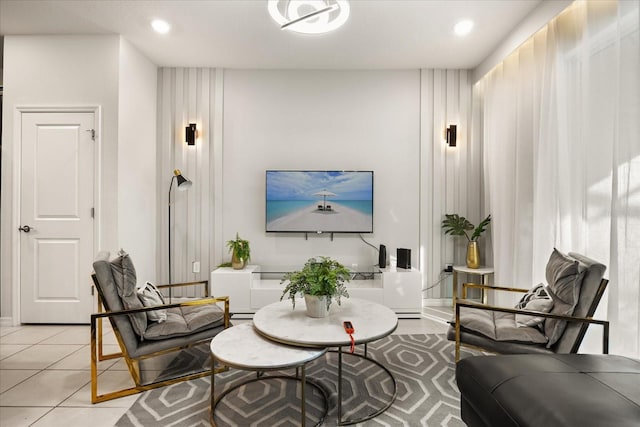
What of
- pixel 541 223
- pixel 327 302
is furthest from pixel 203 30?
pixel 541 223

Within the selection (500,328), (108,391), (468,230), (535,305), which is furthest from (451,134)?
(108,391)

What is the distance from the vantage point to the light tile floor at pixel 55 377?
1896mm

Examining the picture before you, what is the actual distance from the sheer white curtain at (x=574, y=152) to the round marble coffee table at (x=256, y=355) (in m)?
1.94

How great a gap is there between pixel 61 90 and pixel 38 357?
249cm

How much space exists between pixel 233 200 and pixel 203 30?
184cm

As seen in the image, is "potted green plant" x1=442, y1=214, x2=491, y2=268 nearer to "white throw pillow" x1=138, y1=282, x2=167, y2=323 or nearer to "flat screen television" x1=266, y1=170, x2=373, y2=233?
"flat screen television" x1=266, y1=170, x2=373, y2=233

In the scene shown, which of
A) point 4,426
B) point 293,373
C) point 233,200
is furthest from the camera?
point 233,200

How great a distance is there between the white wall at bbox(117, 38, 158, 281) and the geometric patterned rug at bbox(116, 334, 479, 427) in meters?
1.96

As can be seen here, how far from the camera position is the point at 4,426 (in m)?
1.81

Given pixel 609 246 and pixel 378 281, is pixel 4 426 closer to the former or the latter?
pixel 378 281

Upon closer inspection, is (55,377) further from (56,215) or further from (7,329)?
(56,215)

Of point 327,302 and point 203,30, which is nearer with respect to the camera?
point 327,302

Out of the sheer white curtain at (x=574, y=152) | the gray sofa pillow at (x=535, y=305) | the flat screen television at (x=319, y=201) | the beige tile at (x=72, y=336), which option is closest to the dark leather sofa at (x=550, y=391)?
the gray sofa pillow at (x=535, y=305)

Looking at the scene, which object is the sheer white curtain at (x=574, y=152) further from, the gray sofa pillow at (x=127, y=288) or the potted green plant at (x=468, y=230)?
the gray sofa pillow at (x=127, y=288)
